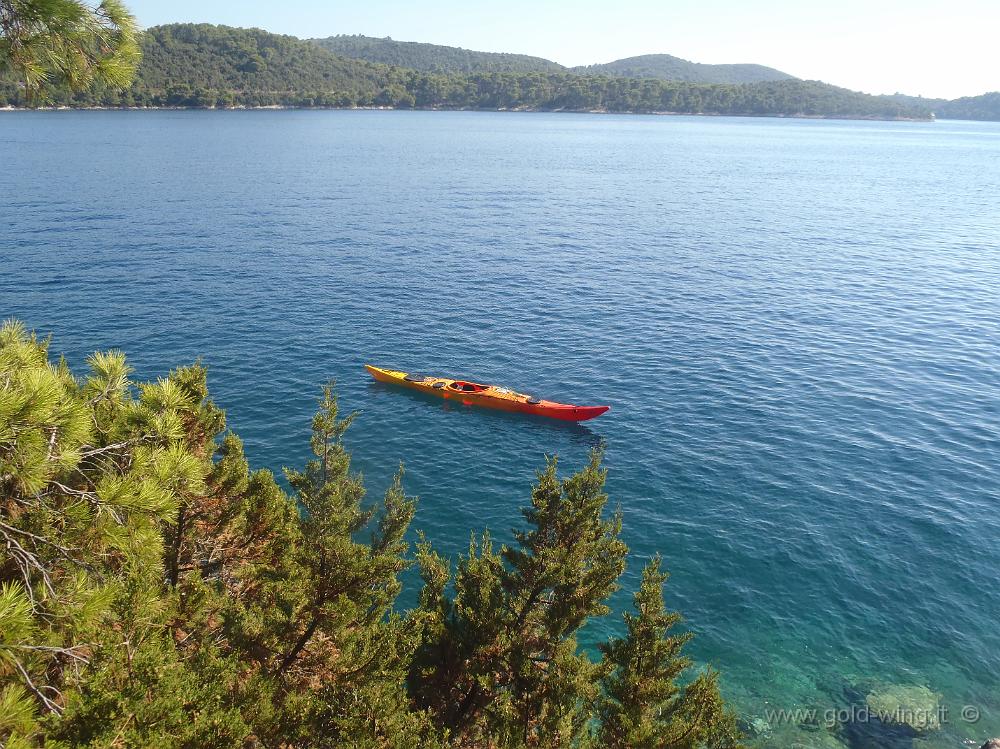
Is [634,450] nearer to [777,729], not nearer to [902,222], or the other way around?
[777,729]

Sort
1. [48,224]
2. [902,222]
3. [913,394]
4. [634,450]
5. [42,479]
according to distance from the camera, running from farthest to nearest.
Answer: [902,222]
[48,224]
[913,394]
[634,450]
[42,479]

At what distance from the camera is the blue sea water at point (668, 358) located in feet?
111

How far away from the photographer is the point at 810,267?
8912 centimetres

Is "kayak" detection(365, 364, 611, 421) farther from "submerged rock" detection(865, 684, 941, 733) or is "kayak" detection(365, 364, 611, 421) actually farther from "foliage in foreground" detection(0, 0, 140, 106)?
"foliage in foreground" detection(0, 0, 140, 106)

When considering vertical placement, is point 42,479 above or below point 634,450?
above

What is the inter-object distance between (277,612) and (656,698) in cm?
1222

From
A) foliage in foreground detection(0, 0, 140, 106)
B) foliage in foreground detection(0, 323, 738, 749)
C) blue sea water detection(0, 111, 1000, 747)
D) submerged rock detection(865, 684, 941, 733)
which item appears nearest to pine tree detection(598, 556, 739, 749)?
foliage in foreground detection(0, 323, 738, 749)

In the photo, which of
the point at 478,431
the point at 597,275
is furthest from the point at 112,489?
the point at 597,275

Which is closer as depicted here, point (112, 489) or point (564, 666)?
point (112, 489)

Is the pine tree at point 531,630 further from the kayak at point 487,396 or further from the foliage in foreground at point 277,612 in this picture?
the kayak at point 487,396

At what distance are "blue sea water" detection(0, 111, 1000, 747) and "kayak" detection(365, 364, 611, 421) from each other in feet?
3.66

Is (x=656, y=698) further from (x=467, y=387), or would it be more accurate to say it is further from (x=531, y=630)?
(x=467, y=387)

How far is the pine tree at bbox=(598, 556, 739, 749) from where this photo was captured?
20.2 m

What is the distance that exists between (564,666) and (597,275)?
68.3 metres
